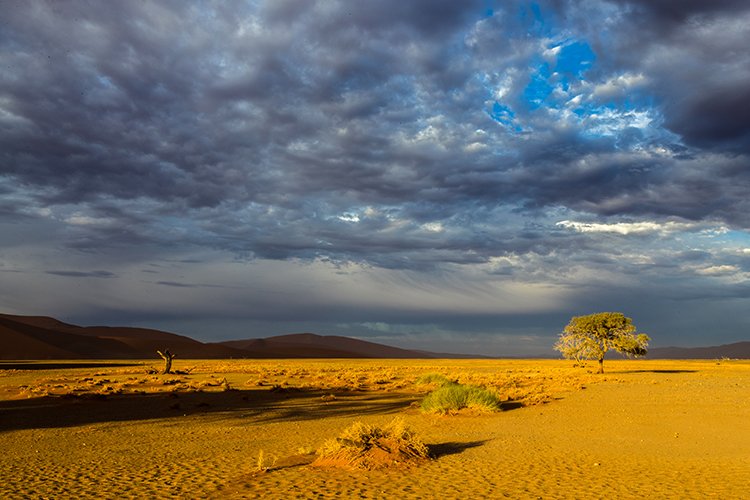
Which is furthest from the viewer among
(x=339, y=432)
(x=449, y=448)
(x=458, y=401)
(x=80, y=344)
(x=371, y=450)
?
(x=80, y=344)

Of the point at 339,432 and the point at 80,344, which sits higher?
the point at 80,344

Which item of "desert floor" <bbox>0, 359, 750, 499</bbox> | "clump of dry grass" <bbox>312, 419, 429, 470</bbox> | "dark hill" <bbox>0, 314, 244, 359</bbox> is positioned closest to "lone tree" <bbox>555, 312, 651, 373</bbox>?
"desert floor" <bbox>0, 359, 750, 499</bbox>

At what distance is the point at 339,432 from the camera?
18.2 meters

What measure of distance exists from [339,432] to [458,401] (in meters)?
6.59

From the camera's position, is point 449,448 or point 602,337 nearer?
point 449,448

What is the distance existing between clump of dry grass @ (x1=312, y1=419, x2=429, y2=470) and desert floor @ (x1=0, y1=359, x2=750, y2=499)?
1.16ft

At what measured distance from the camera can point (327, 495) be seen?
988 centimetres

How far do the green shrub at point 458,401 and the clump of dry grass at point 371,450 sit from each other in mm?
9115

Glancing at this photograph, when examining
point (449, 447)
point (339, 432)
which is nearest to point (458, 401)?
point (339, 432)

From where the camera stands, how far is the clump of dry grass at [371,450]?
1241 centimetres

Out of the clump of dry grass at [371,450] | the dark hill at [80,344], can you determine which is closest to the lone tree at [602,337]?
the clump of dry grass at [371,450]

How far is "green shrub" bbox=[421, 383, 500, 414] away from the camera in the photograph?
2278cm

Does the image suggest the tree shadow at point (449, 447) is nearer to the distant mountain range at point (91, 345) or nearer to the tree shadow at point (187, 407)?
the tree shadow at point (187, 407)

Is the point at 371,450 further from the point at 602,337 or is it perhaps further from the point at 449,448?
the point at 602,337
